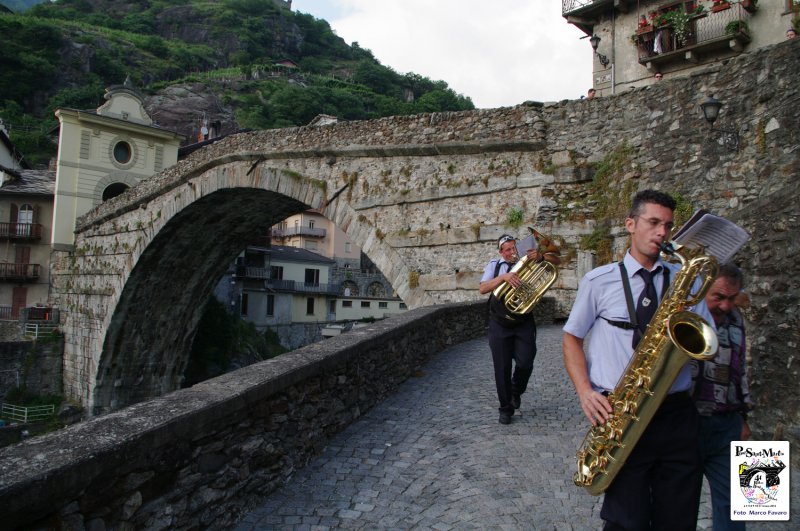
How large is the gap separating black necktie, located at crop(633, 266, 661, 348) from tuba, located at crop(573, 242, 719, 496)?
53 mm

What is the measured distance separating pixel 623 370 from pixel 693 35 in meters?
13.4

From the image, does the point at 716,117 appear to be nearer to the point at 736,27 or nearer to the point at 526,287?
the point at 526,287

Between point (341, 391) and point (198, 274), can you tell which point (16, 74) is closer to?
point (198, 274)

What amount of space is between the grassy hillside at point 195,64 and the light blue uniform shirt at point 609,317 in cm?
4422

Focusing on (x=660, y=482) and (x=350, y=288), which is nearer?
(x=660, y=482)

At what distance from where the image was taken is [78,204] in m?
22.4

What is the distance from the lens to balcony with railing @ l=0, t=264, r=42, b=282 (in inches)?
899

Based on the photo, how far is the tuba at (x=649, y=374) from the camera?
1935 mm

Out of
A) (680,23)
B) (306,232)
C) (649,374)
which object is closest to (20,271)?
(306,232)

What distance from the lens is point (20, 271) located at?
2306 centimetres

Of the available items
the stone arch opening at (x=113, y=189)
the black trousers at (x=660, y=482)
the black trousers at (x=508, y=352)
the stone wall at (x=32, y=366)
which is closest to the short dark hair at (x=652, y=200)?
the black trousers at (x=660, y=482)

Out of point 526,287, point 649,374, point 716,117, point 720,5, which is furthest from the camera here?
point 720,5

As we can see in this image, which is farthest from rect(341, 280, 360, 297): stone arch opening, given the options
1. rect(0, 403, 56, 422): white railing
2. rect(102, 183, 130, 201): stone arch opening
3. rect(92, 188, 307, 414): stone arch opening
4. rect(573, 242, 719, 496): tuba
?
rect(573, 242, 719, 496): tuba

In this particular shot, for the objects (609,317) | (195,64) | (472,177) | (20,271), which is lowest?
(609,317)
